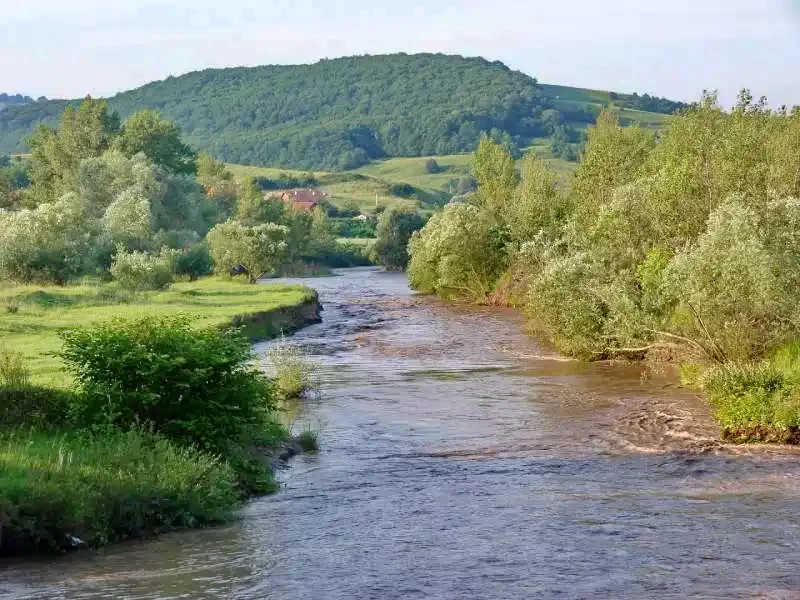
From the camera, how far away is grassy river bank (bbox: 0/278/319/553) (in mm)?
15852

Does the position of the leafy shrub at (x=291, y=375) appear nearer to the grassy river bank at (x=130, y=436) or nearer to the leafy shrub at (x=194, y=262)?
the grassy river bank at (x=130, y=436)

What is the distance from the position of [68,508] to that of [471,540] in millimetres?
5968

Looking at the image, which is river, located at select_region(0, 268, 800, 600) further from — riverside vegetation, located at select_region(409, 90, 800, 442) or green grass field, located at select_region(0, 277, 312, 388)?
green grass field, located at select_region(0, 277, 312, 388)

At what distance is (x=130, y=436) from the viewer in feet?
60.8

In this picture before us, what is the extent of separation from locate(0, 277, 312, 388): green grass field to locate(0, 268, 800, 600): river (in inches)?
362

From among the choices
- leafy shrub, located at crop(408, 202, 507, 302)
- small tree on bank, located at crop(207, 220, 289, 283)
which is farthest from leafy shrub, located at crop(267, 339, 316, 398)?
small tree on bank, located at crop(207, 220, 289, 283)

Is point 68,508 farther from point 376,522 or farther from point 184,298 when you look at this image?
point 184,298

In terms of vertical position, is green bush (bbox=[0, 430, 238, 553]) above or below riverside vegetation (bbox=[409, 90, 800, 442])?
below

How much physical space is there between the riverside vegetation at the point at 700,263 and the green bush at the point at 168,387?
36.2ft

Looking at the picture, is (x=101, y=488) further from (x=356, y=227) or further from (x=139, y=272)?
(x=356, y=227)

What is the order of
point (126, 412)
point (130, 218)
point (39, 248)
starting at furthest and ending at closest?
point (130, 218) < point (39, 248) < point (126, 412)

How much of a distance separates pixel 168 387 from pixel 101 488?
3.82 metres

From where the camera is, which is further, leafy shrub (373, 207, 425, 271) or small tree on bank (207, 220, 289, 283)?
leafy shrub (373, 207, 425, 271)

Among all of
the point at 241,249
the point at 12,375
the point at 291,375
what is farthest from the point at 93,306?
the point at 241,249
